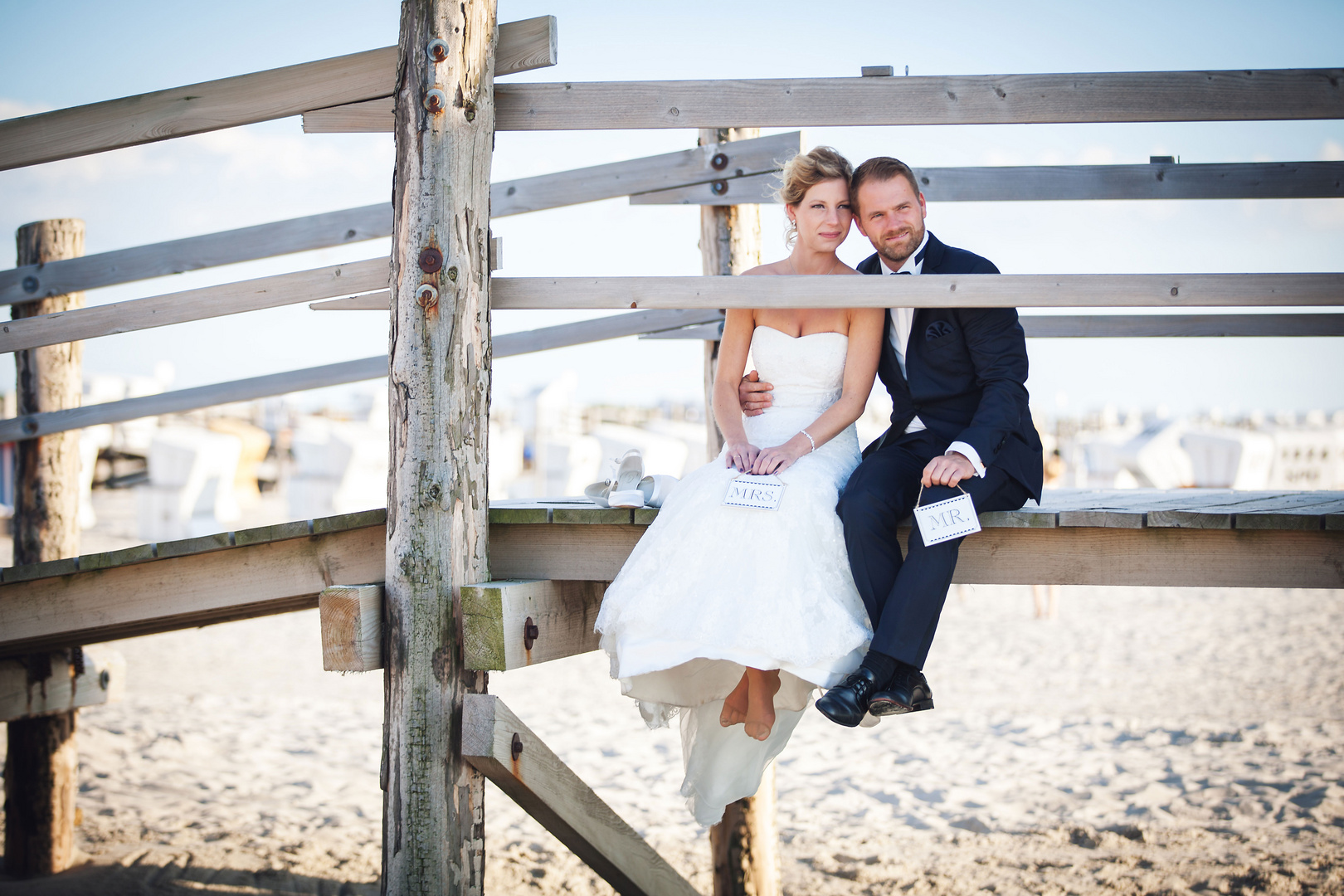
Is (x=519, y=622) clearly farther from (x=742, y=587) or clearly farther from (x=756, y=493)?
(x=756, y=493)

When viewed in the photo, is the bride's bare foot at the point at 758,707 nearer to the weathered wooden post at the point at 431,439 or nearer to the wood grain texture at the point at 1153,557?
the wood grain texture at the point at 1153,557

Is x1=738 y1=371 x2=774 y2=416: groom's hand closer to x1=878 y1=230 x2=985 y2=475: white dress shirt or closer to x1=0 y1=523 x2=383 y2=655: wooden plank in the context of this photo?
x1=878 y1=230 x2=985 y2=475: white dress shirt

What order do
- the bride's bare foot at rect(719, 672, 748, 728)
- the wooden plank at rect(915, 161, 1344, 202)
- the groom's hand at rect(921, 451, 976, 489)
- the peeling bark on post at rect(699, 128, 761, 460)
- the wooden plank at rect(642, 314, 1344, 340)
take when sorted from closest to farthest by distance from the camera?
the groom's hand at rect(921, 451, 976, 489), the bride's bare foot at rect(719, 672, 748, 728), the wooden plank at rect(915, 161, 1344, 202), the wooden plank at rect(642, 314, 1344, 340), the peeling bark on post at rect(699, 128, 761, 460)

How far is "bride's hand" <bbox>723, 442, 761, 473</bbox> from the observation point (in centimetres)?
326

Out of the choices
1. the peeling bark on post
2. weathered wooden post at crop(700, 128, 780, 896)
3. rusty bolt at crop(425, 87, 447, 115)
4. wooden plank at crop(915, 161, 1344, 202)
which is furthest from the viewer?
the peeling bark on post

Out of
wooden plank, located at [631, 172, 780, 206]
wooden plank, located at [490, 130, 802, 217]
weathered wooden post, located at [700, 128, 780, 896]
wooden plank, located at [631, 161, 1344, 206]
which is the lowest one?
weathered wooden post, located at [700, 128, 780, 896]

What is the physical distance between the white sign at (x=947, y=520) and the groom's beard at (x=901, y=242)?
0.93 m

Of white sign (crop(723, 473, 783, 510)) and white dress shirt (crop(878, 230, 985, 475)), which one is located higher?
white dress shirt (crop(878, 230, 985, 475))

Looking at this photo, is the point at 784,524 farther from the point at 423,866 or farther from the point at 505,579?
the point at 423,866

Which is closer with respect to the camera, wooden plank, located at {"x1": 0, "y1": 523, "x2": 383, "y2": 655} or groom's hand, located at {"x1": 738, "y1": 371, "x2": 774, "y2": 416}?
wooden plank, located at {"x1": 0, "y1": 523, "x2": 383, "y2": 655}

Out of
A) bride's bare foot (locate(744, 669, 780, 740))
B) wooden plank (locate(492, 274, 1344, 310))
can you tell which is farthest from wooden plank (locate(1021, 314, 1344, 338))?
bride's bare foot (locate(744, 669, 780, 740))

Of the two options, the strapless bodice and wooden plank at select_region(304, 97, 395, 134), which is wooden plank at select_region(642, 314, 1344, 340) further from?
wooden plank at select_region(304, 97, 395, 134)

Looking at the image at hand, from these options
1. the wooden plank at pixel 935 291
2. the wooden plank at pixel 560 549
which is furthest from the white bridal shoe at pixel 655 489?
the wooden plank at pixel 935 291

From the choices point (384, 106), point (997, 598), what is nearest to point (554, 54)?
point (384, 106)
